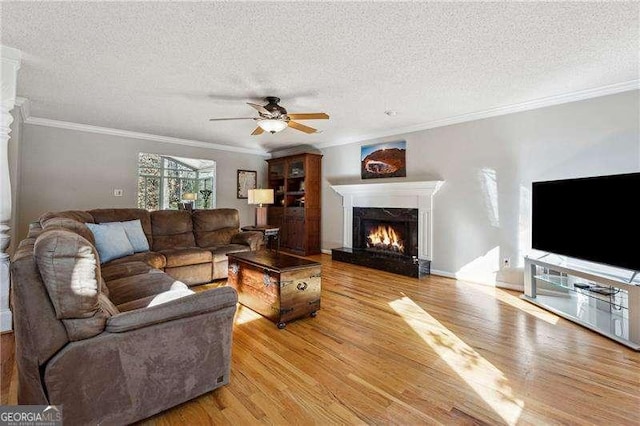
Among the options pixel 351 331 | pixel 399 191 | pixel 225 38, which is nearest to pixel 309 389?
pixel 351 331

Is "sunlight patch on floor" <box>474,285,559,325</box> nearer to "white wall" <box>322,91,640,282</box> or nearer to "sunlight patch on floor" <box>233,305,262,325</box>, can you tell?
"white wall" <box>322,91,640,282</box>

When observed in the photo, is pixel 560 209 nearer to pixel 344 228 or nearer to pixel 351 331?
pixel 351 331

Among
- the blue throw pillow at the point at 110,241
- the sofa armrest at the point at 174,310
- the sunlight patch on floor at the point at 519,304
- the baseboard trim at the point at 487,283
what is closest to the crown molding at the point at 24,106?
the blue throw pillow at the point at 110,241

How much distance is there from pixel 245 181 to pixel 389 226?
3.71 meters

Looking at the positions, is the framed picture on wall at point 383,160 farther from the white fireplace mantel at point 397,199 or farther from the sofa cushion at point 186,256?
the sofa cushion at point 186,256

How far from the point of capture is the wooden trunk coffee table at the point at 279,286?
8.63ft

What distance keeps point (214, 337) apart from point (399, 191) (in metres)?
3.95

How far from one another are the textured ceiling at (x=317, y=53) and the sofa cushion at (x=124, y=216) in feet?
4.66

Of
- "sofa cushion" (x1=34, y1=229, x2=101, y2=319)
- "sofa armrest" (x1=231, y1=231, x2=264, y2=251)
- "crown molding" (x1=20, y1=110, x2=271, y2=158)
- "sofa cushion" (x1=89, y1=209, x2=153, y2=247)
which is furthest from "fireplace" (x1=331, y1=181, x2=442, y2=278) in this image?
"sofa cushion" (x1=34, y1=229, x2=101, y2=319)

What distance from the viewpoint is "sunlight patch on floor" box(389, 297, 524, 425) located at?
1.64 metres

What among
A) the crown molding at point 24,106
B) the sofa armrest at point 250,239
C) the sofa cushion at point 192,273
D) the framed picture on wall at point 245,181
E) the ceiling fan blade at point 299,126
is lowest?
the sofa cushion at point 192,273

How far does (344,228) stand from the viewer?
583cm

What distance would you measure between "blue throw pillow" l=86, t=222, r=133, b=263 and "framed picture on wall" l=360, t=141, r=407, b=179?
3.96 metres

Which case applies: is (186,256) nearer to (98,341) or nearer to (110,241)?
(110,241)
